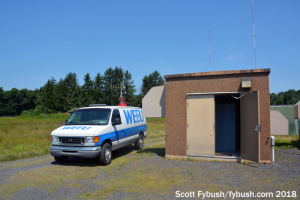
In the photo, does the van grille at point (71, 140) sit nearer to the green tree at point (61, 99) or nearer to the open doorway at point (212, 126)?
the open doorway at point (212, 126)

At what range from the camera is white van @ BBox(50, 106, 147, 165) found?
26.3 ft

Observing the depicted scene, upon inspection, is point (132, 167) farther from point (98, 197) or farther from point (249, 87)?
point (249, 87)

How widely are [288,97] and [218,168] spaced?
102 m

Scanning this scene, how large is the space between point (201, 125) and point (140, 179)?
11.6 ft

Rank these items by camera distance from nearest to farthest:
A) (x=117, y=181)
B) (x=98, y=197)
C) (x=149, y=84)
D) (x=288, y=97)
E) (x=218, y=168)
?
(x=98, y=197)
(x=117, y=181)
(x=218, y=168)
(x=149, y=84)
(x=288, y=97)

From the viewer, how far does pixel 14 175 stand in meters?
7.12

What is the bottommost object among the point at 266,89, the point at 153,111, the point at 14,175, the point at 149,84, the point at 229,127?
the point at 14,175

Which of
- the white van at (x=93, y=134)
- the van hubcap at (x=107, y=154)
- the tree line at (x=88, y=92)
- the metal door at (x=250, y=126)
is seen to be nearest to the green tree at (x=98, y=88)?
the tree line at (x=88, y=92)

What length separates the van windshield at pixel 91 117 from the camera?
9.09 meters

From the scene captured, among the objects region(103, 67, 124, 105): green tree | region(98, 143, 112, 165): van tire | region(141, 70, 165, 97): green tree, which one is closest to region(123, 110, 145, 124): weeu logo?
region(98, 143, 112, 165): van tire

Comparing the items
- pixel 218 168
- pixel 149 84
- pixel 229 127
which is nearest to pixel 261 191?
pixel 218 168

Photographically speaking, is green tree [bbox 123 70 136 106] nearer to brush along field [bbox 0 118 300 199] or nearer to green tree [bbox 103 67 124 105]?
green tree [bbox 103 67 124 105]

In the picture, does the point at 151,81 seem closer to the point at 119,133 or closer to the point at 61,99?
the point at 61,99

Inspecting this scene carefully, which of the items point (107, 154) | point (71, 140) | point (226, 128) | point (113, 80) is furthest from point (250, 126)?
point (113, 80)
